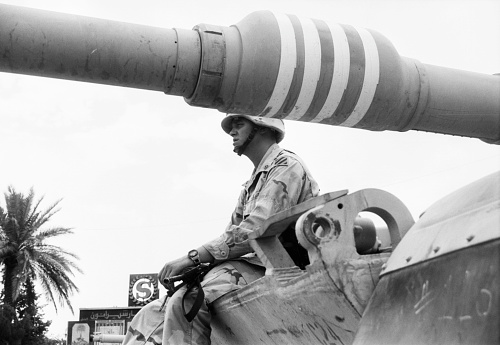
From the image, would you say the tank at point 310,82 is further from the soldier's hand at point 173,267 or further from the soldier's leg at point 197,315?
the soldier's hand at point 173,267

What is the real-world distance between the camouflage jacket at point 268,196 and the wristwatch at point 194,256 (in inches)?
3.3

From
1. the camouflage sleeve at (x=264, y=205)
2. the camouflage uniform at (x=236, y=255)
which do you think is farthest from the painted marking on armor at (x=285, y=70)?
the camouflage sleeve at (x=264, y=205)

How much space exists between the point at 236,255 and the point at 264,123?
39.2 inches

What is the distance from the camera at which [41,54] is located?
2.52 m

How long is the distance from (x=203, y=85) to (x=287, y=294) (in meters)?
1.01

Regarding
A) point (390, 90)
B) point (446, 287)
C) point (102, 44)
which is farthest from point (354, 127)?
point (446, 287)

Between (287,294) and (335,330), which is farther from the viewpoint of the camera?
(287,294)

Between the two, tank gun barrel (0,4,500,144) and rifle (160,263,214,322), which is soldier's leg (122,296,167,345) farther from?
tank gun barrel (0,4,500,144)

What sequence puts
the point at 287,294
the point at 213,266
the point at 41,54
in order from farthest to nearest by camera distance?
the point at 213,266
the point at 287,294
the point at 41,54

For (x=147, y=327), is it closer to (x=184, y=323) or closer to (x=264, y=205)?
(x=184, y=323)

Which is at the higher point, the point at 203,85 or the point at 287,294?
the point at 203,85

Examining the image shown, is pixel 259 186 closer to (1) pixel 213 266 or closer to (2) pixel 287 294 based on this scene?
(1) pixel 213 266

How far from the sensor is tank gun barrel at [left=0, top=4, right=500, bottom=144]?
2.56 meters

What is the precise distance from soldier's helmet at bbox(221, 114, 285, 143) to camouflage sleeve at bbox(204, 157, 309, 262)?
451 mm
